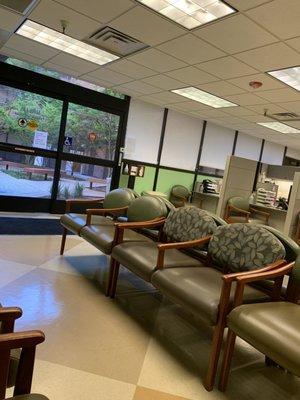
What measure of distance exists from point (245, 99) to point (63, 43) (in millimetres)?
2963

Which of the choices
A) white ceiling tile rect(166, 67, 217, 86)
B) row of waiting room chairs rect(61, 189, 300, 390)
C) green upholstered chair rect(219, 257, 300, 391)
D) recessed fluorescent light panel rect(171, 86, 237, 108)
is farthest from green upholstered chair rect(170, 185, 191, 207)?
green upholstered chair rect(219, 257, 300, 391)

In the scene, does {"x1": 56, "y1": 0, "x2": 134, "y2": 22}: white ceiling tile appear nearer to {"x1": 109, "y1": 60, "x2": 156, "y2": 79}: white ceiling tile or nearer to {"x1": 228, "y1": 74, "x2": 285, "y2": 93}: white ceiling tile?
{"x1": 109, "y1": 60, "x2": 156, "y2": 79}: white ceiling tile

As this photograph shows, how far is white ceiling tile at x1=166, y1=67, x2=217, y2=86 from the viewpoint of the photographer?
4468 mm

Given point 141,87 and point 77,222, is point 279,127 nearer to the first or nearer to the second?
point 141,87

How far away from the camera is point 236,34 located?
3.20 meters

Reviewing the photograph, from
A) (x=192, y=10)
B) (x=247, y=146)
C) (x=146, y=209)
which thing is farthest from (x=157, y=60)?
(x=247, y=146)

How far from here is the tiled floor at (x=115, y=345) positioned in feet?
5.83

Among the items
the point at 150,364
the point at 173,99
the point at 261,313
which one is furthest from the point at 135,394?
the point at 173,99

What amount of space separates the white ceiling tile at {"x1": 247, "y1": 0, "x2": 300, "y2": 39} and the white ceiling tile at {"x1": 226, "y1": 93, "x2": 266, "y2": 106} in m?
2.10

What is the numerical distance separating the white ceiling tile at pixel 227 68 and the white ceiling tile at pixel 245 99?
822 millimetres

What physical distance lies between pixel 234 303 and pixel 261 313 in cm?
17

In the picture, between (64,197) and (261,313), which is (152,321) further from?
(64,197)

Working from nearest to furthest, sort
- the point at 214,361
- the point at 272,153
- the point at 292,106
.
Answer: the point at 214,361, the point at 292,106, the point at 272,153

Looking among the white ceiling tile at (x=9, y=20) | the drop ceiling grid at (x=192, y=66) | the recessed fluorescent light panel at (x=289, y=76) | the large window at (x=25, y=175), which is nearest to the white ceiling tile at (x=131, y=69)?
the drop ceiling grid at (x=192, y=66)
